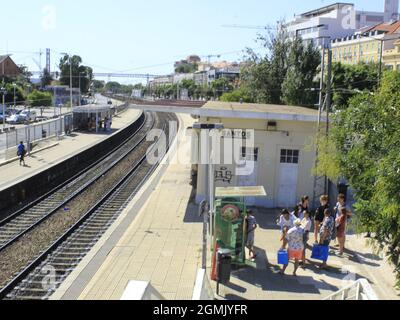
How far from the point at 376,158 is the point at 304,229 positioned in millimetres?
3921

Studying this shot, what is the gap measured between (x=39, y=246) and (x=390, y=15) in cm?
11762

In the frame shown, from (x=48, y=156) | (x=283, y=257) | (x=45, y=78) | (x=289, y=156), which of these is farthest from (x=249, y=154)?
(x=45, y=78)

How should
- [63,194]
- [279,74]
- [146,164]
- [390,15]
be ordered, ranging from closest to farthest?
[63,194] < [146,164] < [279,74] < [390,15]

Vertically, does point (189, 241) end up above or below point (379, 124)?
below

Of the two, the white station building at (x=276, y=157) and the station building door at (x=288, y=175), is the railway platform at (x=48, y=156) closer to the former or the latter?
the white station building at (x=276, y=157)

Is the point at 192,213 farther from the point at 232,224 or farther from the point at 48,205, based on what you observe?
the point at 48,205

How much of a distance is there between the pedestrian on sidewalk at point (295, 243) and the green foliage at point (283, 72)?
25.1 meters

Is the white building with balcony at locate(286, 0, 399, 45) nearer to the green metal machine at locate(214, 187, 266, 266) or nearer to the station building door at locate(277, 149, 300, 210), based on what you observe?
the station building door at locate(277, 149, 300, 210)

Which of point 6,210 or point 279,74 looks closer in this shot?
point 6,210

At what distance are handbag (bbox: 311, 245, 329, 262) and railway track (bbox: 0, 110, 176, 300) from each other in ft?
19.1

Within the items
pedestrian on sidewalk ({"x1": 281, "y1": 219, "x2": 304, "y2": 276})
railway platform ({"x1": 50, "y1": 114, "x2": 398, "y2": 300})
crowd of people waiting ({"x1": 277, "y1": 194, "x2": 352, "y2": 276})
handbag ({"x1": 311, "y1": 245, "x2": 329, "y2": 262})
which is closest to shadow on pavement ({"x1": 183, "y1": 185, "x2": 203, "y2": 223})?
railway platform ({"x1": 50, "y1": 114, "x2": 398, "y2": 300})

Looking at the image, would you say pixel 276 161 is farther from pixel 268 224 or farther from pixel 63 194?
pixel 63 194

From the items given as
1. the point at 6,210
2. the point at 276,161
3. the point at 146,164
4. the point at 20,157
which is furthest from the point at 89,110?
the point at 276,161
